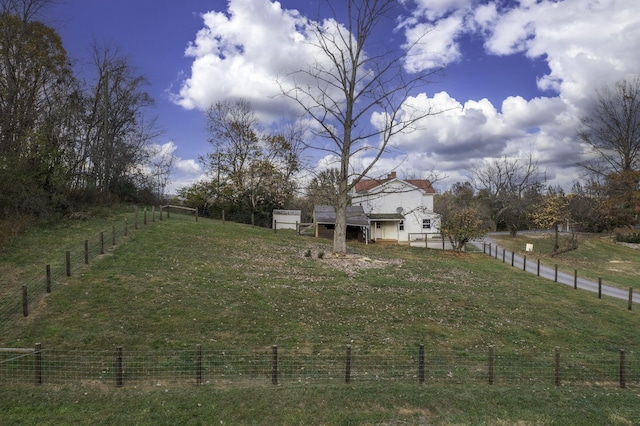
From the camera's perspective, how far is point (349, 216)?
1323 inches

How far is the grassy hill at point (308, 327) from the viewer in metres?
6.10

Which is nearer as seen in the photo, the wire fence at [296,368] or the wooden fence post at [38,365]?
the wooden fence post at [38,365]

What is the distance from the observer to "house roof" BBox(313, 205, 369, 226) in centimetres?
3234

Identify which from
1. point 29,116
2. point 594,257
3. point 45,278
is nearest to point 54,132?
point 29,116

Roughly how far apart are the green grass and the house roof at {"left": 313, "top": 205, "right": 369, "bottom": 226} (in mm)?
13735

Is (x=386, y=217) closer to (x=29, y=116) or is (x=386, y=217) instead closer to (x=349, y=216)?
(x=349, y=216)

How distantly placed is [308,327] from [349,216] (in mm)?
23959

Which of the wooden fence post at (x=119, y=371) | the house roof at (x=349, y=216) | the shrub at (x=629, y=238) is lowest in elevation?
the wooden fence post at (x=119, y=371)

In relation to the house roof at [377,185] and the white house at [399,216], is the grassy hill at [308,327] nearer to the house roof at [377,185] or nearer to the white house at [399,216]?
the white house at [399,216]

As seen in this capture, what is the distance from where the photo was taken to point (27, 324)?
9227 millimetres

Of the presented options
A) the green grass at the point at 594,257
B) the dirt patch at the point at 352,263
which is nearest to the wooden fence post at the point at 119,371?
the dirt patch at the point at 352,263

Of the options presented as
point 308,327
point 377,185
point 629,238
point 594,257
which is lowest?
point 308,327

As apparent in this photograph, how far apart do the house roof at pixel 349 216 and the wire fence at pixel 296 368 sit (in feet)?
76.7

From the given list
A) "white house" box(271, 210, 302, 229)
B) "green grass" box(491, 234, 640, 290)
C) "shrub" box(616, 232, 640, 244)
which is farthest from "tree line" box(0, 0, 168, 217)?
"shrub" box(616, 232, 640, 244)
